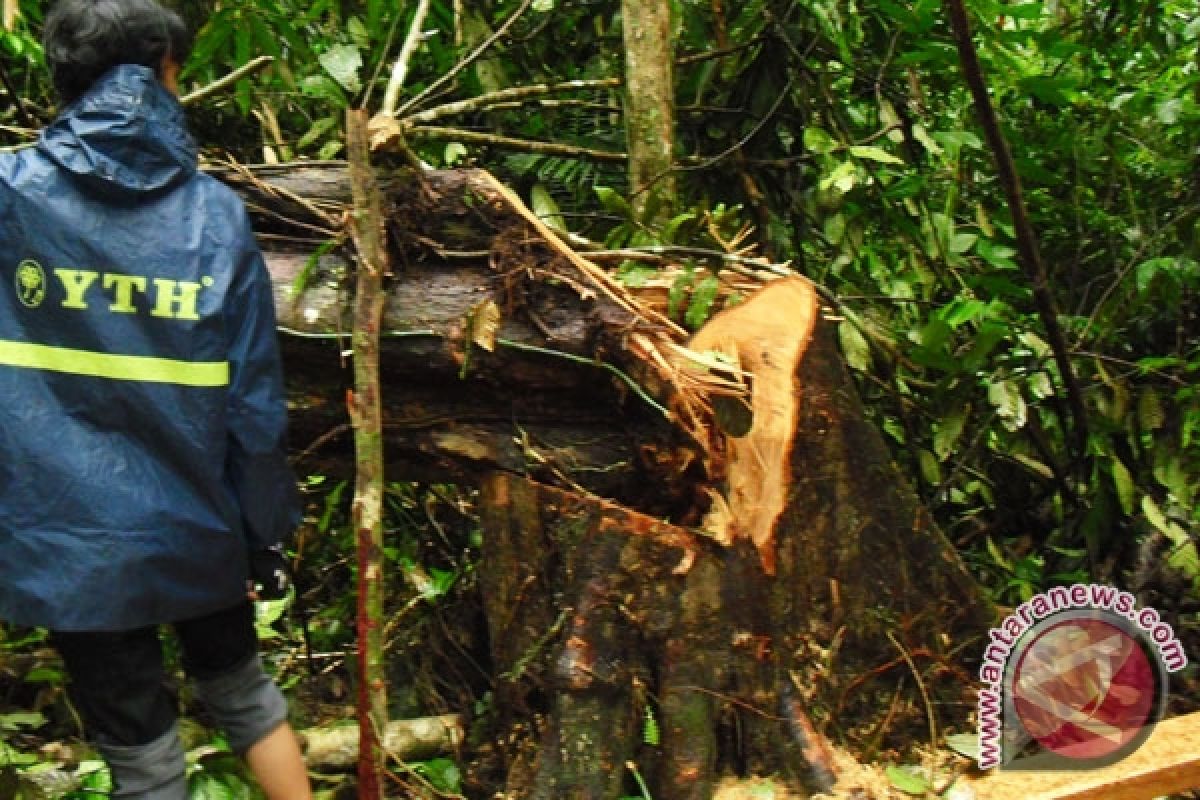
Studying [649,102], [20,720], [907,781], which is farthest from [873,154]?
[20,720]

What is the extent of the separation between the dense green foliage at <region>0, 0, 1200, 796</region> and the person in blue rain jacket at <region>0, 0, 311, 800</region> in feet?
4.15

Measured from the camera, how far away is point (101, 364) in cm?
257

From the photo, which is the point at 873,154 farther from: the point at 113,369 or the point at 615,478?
the point at 113,369

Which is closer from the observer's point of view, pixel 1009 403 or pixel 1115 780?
pixel 1115 780

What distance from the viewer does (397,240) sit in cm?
327

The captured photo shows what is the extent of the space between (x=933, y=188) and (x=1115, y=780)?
7.64 feet

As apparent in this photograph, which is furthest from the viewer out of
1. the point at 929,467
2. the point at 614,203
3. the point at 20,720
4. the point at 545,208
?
the point at 929,467

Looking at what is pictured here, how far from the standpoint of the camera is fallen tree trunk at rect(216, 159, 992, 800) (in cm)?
314

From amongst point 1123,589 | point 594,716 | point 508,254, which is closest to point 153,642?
point 594,716

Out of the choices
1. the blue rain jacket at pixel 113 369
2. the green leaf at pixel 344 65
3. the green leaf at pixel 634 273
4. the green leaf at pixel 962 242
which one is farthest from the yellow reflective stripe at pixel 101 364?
the green leaf at pixel 962 242

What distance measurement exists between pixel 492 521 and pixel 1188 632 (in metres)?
2.52

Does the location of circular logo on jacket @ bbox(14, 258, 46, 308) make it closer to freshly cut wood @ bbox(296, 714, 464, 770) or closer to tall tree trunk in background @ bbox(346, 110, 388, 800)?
tall tree trunk in background @ bbox(346, 110, 388, 800)

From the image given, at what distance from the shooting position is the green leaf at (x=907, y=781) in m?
3.25

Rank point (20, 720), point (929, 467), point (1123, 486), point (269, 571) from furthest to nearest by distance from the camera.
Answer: point (929, 467)
point (1123, 486)
point (20, 720)
point (269, 571)
